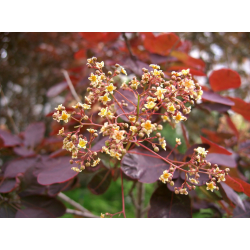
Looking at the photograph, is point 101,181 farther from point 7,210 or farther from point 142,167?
point 7,210

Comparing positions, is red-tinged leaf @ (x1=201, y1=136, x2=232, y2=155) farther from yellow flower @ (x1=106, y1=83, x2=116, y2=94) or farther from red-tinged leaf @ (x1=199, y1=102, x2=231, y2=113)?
yellow flower @ (x1=106, y1=83, x2=116, y2=94)

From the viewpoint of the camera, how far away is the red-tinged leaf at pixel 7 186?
824 mm

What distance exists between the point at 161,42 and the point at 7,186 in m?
0.99

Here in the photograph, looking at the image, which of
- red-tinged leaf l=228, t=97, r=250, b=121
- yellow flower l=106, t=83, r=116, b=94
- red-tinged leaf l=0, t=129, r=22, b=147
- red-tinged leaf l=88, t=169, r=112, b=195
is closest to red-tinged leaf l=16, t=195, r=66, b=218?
red-tinged leaf l=88, t=169, r=112, b=195

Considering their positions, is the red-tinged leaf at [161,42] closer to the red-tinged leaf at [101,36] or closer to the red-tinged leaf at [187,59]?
the red-tinged leaf at [187,59]

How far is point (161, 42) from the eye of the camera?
1.06m

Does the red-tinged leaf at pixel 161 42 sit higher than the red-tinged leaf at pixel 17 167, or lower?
higher

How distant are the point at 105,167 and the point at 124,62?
47 cm

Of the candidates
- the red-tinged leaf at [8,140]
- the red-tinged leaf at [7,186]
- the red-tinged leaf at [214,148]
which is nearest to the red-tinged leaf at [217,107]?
the red-tinged leaf at [214,148]

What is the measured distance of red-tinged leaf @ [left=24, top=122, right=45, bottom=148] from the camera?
1.23 meters

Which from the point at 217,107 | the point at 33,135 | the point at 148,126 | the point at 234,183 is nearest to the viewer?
the point at 148,126

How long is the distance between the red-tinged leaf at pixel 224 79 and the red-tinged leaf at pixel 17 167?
942mm

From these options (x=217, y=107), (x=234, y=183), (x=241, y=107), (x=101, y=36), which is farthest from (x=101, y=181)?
(x=101, y=36)
